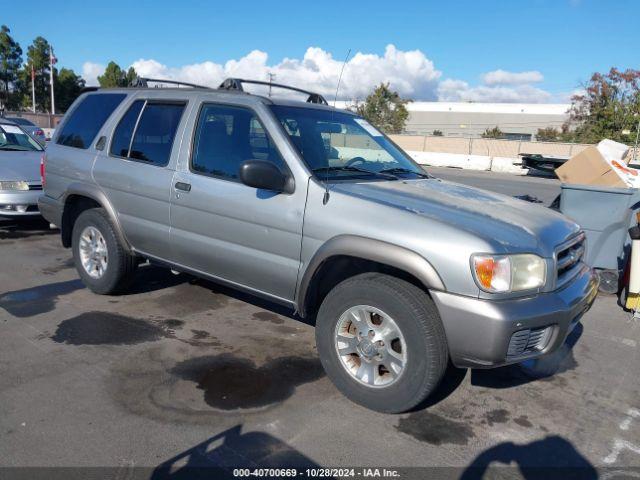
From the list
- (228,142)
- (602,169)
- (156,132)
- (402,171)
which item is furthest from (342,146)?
(602,169)

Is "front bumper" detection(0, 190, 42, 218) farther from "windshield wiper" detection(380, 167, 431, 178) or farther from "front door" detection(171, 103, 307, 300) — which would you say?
"windshield wiper" detection(380, 167, 431, 178)

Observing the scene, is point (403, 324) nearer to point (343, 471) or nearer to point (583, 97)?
point (343, 471)

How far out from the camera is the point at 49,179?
5.63 m

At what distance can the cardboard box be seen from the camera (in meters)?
6.77

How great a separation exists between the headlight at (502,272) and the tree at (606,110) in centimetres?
4365

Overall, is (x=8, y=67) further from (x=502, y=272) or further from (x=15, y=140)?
(x=502, y=272)

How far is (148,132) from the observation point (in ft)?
15.6

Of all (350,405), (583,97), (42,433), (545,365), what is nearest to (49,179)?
(42,433)

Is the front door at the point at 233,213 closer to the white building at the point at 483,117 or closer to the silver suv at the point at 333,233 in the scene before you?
the silver suv at the point at 333,233

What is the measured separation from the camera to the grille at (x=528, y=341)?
2.99 m

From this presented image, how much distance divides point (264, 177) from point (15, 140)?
762cm

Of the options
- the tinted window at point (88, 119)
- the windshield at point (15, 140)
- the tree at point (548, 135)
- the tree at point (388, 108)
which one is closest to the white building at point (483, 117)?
the tree at point (548, 135)

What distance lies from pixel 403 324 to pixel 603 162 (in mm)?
5095

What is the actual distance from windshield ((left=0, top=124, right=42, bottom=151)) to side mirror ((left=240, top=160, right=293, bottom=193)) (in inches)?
284
